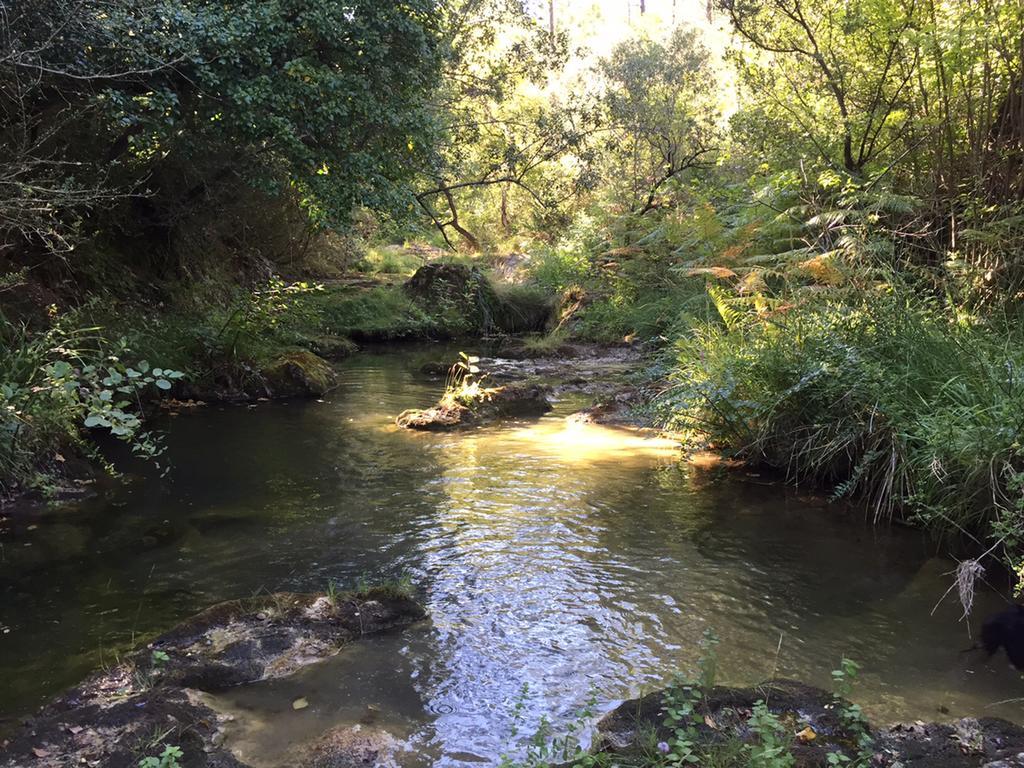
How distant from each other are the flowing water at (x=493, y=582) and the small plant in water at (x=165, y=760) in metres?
0.40

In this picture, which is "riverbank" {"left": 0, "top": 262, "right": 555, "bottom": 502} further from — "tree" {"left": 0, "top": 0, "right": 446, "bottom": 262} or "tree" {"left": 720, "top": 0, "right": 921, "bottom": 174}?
"tree" {"left": 720, "top": 0, "right": 921, "bottom": 174}

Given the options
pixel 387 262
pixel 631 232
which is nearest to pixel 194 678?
pixel 631 232

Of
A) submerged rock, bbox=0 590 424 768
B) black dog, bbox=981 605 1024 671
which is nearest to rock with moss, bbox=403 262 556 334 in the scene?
submerged rock, bbox=0 590 424 768

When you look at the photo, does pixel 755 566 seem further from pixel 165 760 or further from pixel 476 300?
pixel 476 300

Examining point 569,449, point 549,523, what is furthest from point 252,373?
point 549,523

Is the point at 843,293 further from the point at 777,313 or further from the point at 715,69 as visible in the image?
the point at 715,69

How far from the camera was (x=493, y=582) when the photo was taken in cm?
493

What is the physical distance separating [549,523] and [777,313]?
3639 millimetres

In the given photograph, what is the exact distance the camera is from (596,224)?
66.6 feet

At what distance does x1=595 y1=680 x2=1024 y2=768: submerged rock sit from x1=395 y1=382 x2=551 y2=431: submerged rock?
6.49m

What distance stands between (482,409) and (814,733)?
733 centimetres

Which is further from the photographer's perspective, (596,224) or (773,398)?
(596,224)

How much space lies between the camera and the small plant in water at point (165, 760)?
260 cm

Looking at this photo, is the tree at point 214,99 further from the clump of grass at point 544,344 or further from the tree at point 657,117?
the tree at point 657,117
